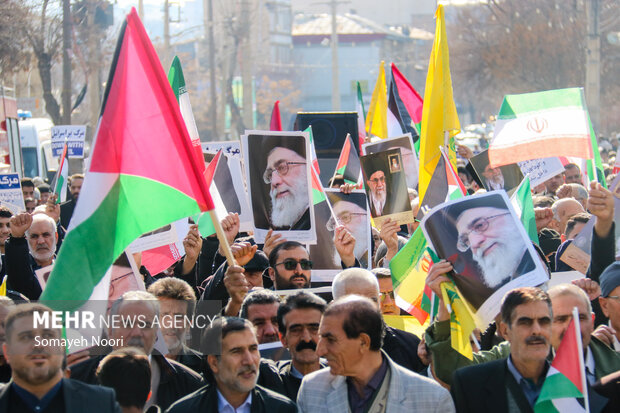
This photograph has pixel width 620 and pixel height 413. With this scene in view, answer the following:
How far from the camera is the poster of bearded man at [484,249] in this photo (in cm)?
541

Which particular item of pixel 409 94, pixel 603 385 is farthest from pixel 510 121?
pixel 603 385

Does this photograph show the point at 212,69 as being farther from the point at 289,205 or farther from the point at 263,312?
the point at 263,312

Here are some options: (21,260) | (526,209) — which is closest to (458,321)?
(526,209)

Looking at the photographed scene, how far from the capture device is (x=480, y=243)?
18.0ft

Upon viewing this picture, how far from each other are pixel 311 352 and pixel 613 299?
5.24 feet

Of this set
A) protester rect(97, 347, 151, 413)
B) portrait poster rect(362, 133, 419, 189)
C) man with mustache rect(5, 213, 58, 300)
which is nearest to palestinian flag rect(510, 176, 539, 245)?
portrait poster rect(362, 133, 419, 189)

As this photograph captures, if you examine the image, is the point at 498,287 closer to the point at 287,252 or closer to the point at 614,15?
the point at 287,252

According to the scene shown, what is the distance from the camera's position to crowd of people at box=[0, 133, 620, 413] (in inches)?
181

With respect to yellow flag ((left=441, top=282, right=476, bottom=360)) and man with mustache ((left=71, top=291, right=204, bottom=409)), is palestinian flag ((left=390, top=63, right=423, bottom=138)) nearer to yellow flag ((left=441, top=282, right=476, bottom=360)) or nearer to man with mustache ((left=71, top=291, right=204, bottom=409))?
yellow flag ((left=441, top=282, right=476, bottom=360))

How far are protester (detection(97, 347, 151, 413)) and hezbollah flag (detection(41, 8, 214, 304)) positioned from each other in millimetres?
637

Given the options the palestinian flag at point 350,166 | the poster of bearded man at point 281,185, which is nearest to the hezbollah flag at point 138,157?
the poster of bearded man at point 281,185

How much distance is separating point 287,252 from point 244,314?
1108 mm

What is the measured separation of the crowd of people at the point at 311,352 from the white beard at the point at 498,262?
10mm

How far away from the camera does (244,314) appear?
5672mm
